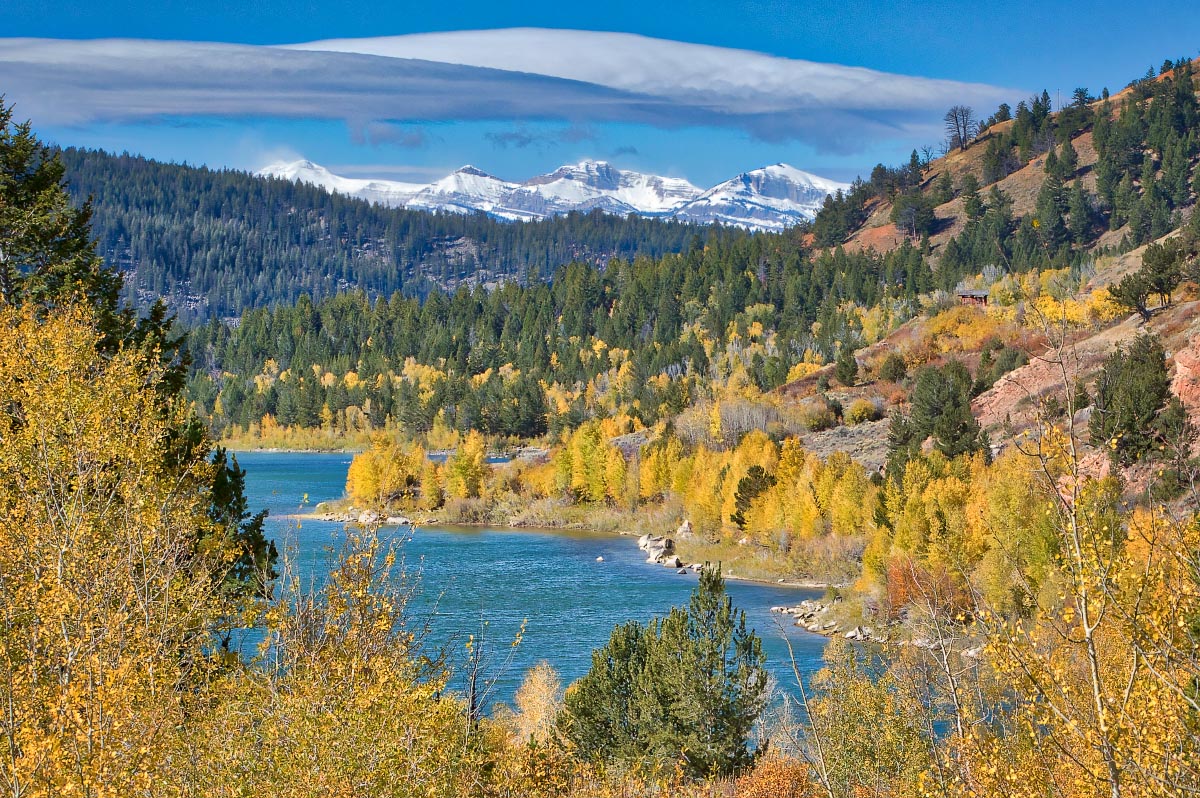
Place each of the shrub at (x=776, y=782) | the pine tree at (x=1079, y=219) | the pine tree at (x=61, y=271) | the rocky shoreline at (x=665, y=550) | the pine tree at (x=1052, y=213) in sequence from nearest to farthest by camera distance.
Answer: the pine tree at (x=61, y=271) < the shrub at (x=776, y=782) < the rocky shoreline at (x=665, y=550) < the pine tree at (x=1079, y=219) < the pine tree at (x=1052, y=213)

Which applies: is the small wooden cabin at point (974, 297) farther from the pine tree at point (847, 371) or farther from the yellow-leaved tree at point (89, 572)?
the yellow-leaved tree at point (89, 572)

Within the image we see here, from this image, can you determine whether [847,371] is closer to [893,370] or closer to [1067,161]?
[893,370]

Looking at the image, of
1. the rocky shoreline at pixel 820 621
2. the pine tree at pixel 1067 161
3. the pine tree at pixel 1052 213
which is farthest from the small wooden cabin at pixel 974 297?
the rocky shoreline at pixel 820 621

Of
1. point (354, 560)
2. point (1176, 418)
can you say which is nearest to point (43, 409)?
point (354, 560)

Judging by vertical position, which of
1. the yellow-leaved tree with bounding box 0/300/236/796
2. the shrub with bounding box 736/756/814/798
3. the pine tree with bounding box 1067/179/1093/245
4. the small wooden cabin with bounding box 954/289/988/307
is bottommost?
the shrub with bounding box 736/756/814/798

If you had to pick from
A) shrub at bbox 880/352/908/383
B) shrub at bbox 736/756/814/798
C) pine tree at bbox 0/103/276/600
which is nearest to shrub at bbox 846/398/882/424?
shrub at bbox 880/352/908/383

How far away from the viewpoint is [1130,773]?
27.0 feet

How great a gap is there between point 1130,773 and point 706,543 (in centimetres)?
7345

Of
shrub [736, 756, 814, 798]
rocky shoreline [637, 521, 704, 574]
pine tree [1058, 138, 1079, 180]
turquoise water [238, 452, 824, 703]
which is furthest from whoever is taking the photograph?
pine tree [1058, 138, 1079, 180]

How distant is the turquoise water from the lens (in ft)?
161

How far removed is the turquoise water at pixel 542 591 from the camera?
161 ft

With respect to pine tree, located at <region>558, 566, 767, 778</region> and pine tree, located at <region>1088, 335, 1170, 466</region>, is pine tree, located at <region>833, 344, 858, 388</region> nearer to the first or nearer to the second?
pine tree, located at <region>1088, 335, 1170, 466</region>

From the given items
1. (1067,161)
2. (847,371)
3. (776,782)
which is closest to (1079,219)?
(1067,161)

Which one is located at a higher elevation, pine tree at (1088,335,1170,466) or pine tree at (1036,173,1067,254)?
pine tree at (1036,173,1067,254)
